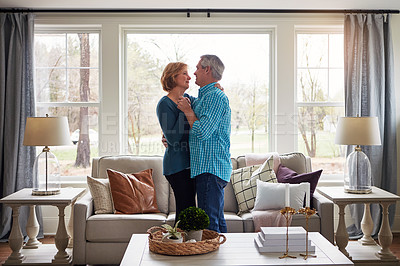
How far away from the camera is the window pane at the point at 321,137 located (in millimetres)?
5496

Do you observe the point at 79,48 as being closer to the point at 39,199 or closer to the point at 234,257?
the point at 39,199

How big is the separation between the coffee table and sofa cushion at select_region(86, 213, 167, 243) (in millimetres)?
1153

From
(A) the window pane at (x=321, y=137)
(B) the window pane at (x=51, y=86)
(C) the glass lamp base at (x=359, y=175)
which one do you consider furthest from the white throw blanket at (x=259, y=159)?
(B) the window pane at (x=51, y=86)

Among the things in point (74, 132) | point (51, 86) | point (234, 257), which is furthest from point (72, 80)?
point (234, 257)

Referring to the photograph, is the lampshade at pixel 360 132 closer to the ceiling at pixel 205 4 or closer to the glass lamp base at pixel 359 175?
the glass lamp base at pixel 359 175

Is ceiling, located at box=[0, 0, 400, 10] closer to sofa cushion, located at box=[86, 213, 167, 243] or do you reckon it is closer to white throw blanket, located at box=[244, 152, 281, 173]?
white throw blanket, located at box=[244, 152, 281, 173]

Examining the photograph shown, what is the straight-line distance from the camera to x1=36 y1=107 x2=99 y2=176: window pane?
5.40 meters

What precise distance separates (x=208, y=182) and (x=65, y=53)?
9.84 feet

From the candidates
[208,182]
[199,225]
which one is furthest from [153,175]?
[199,225]

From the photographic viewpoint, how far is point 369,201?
4.20 m

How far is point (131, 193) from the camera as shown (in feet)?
14.2

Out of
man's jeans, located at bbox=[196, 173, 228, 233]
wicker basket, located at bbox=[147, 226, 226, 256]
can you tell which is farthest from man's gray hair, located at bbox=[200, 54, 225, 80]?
wicker basket, located at bbox=[147, 226, 226, 256]

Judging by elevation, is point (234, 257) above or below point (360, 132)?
below

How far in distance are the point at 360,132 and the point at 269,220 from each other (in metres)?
1.18
